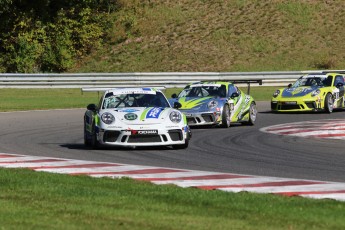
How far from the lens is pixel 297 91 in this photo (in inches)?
1197

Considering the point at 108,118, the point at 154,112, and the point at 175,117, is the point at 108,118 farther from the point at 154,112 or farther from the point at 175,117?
the point at 175,117

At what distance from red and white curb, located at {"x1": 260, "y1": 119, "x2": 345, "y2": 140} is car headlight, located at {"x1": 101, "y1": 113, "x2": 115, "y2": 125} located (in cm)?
521

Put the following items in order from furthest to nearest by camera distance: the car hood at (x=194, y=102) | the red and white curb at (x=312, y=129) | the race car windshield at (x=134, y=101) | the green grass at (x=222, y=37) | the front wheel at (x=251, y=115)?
the green grass at (x=222, y=37) → the front wheel at (x=251, y=115) → the car hood at (x=194, y=102) → the red and white curb at (x=312, y=129) → the race car windshield at (x=134, y=101)

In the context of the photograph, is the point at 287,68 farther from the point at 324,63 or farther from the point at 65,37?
the point at 65,37

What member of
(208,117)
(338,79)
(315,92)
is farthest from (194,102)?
(338,79)

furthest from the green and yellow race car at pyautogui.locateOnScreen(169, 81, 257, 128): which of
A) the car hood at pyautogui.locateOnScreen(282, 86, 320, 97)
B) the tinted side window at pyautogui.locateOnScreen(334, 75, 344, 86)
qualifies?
the tinted side window at pyautogui.locateOnScreen(334, 75, 344, 86)

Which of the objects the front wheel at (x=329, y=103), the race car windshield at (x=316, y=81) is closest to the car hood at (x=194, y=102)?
the front wheel at (x=329, y=103)

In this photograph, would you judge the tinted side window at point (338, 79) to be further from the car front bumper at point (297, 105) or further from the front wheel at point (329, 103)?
the car front bumper at point (297, 105)

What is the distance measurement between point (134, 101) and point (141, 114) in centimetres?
94

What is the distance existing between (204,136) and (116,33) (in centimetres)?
3843

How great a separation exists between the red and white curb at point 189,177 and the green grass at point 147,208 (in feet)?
1.78

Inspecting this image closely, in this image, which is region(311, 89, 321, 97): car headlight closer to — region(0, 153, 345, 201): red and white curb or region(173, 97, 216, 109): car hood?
region(173, 97, 216, 109): car hood

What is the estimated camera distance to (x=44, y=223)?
9.08m

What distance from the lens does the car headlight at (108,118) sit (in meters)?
18.5
